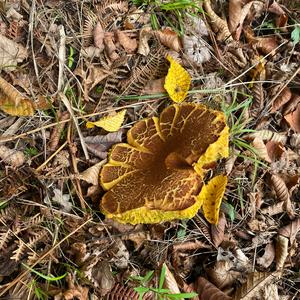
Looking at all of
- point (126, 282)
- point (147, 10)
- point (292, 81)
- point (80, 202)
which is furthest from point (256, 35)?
point (126, 282)

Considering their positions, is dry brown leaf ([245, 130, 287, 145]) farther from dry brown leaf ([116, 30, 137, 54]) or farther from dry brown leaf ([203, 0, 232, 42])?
dry brown leaf ([116, 30, 137, 54])

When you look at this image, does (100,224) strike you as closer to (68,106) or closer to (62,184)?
(62,184)

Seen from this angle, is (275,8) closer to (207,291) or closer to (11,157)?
(207,291)

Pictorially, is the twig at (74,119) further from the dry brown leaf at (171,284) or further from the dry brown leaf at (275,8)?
the dry brown leaf at (275,8)

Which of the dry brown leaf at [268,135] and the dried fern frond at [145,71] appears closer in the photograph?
the dried fern frond at [145,71]

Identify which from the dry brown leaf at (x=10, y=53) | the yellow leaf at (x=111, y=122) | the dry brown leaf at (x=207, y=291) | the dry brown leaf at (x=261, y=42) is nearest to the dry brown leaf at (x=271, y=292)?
the dry brown leaf at (x=207, y=291)

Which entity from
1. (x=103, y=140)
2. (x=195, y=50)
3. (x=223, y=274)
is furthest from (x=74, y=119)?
(x=223, y=274)
